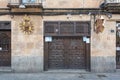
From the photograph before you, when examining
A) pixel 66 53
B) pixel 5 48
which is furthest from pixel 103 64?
pixel 5 48

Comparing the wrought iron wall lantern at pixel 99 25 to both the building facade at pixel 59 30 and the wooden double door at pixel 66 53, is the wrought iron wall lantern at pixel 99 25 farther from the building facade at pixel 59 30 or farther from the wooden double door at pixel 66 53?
the wooden double door at pixel 66 53

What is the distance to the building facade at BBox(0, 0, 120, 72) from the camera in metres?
14.3

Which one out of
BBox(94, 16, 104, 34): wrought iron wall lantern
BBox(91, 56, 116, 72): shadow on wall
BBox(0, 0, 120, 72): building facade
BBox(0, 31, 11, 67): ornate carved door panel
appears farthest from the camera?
BBox(0, 31, 11, 67): ornate carved door panel

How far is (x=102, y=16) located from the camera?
14320 mm

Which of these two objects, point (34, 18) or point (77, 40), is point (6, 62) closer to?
point (34, 18)

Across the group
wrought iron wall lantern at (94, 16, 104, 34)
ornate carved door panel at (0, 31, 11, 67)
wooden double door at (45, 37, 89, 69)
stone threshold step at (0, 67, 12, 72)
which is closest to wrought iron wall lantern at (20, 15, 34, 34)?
ornate carved door panel at (0, 31, 11, 67)

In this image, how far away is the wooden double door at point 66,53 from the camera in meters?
14.8

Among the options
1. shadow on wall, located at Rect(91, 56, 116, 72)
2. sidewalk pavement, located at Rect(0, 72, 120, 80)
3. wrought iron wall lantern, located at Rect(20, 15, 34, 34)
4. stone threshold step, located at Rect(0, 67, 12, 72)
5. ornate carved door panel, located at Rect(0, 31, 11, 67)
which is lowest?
sidewalk pavement, located at Rect(0, 72, 120, 80)

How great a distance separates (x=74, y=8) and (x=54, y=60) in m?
3.24

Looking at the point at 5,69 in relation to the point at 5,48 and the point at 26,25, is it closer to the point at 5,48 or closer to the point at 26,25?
the point at 5,48

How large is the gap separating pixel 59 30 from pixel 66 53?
1.42 m

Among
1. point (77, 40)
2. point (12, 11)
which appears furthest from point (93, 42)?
point (12, 11)

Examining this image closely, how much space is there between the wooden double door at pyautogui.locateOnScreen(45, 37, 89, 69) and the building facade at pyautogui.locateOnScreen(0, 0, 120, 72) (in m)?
0.26

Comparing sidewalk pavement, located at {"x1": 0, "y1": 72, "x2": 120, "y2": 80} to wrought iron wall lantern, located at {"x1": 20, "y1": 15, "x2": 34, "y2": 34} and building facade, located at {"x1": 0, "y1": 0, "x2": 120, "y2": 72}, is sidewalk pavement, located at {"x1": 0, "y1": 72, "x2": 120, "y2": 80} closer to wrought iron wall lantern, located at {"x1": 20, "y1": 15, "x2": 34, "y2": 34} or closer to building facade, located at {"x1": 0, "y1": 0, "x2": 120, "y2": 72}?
building facade, located at {"x1": 0, "y1": 0, "x2": 120, "y2": 72}
